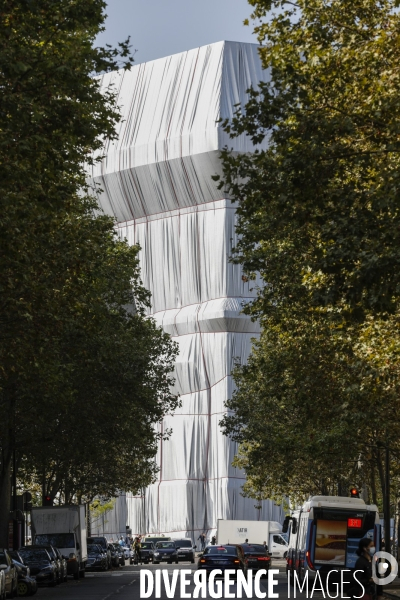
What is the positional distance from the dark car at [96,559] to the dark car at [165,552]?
7.66 m

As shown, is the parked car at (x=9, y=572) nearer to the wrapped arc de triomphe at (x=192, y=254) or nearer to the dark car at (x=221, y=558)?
the dark car at (x=221, y=558)

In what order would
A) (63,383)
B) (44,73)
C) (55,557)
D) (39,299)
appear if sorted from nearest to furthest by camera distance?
(44,73) < (39,299) < (63,383) < (55,557)

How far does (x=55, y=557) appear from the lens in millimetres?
47219

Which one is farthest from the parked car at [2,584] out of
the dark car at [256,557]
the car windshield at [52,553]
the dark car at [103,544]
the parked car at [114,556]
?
the parked car at [114,556]

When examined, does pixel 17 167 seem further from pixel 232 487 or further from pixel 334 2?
pixel 232 487

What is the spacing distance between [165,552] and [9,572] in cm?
4195

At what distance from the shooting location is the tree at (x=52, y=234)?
68.6 ft

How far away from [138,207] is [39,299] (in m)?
74.4

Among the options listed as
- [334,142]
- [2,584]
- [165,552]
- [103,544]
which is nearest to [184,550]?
[165,552]

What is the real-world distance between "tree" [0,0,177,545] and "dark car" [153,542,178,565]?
28058 mm

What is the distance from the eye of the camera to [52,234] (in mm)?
28250

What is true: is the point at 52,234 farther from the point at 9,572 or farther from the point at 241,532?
the point at 241,532

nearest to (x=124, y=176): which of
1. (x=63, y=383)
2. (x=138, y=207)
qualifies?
(x=138, y=207)

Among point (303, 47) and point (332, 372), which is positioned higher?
point (303, 47)
